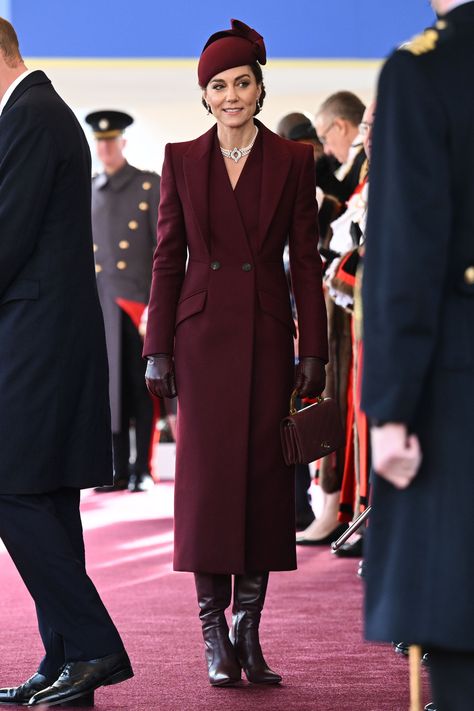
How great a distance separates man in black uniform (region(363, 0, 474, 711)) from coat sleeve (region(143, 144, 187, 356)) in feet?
4.57

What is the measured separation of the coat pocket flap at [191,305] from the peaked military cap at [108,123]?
171 inches

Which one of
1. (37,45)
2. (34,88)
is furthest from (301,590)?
(37,45)

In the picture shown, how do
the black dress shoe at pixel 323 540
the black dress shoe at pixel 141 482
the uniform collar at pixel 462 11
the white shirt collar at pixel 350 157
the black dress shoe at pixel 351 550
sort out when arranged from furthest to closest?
the black dress shoe at pixel 141 482 < the black dress shoe at pixel 323 540 < the black dress shoe at pixel 351 550 < the white shirt collar at pixel 350 157 < the uniform collar at pixel 462 11

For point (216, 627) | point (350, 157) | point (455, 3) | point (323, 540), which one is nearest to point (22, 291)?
point (216, 627)

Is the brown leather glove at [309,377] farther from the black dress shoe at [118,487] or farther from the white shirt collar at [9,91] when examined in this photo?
the black dress shoe at [118,487]

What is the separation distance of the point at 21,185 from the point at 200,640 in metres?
1.39

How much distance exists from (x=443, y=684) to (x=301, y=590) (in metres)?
2.64

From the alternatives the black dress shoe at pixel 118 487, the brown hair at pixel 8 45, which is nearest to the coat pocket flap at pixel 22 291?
the brown hair at pixel 8 45

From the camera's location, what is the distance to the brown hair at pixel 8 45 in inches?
114

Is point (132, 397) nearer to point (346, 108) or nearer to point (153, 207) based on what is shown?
point (153, 207)

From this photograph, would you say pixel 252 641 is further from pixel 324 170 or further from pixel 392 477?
pixel 324 170

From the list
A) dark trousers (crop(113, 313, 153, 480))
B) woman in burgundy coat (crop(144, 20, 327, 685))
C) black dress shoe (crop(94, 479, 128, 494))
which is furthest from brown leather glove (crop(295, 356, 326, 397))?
black dress shoe (crop(94, 479, 128, 494))

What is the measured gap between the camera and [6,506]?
279cm

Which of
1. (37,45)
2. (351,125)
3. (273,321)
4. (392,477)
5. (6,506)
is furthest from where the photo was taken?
(37,45)
